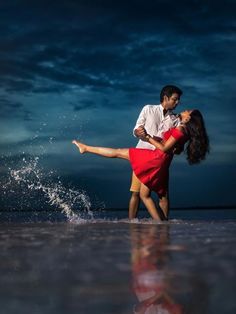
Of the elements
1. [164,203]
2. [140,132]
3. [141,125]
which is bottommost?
[164,203]

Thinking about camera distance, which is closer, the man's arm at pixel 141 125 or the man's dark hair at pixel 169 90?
the man's arm at pixel 141 125

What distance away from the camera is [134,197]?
7621mm

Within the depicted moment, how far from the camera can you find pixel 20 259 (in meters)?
2.66

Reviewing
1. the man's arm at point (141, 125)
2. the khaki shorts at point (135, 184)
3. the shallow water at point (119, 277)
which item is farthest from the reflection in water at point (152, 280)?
the khaki shorts at point (135, 184)

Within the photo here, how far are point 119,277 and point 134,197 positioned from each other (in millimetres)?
5622

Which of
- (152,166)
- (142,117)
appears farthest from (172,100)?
(152,166)

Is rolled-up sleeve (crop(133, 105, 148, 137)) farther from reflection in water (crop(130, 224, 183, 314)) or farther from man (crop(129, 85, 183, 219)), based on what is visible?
reflection in water (crop(130, 224, 183, 314))

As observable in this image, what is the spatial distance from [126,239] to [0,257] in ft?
3.92

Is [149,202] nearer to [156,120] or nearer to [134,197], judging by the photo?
[134,197]

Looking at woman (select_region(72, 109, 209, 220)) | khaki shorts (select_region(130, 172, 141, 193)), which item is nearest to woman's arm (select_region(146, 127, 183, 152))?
woman (select_region(72, 109, 209, 220))

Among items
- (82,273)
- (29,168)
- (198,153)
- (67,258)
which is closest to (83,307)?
(82,273)

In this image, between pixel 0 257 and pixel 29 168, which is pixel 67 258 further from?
pixel 29 168

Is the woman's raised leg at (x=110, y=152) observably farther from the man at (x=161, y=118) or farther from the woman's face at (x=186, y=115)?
the woman's face at (x=186, y=115)

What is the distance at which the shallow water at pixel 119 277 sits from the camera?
1.48 meters
